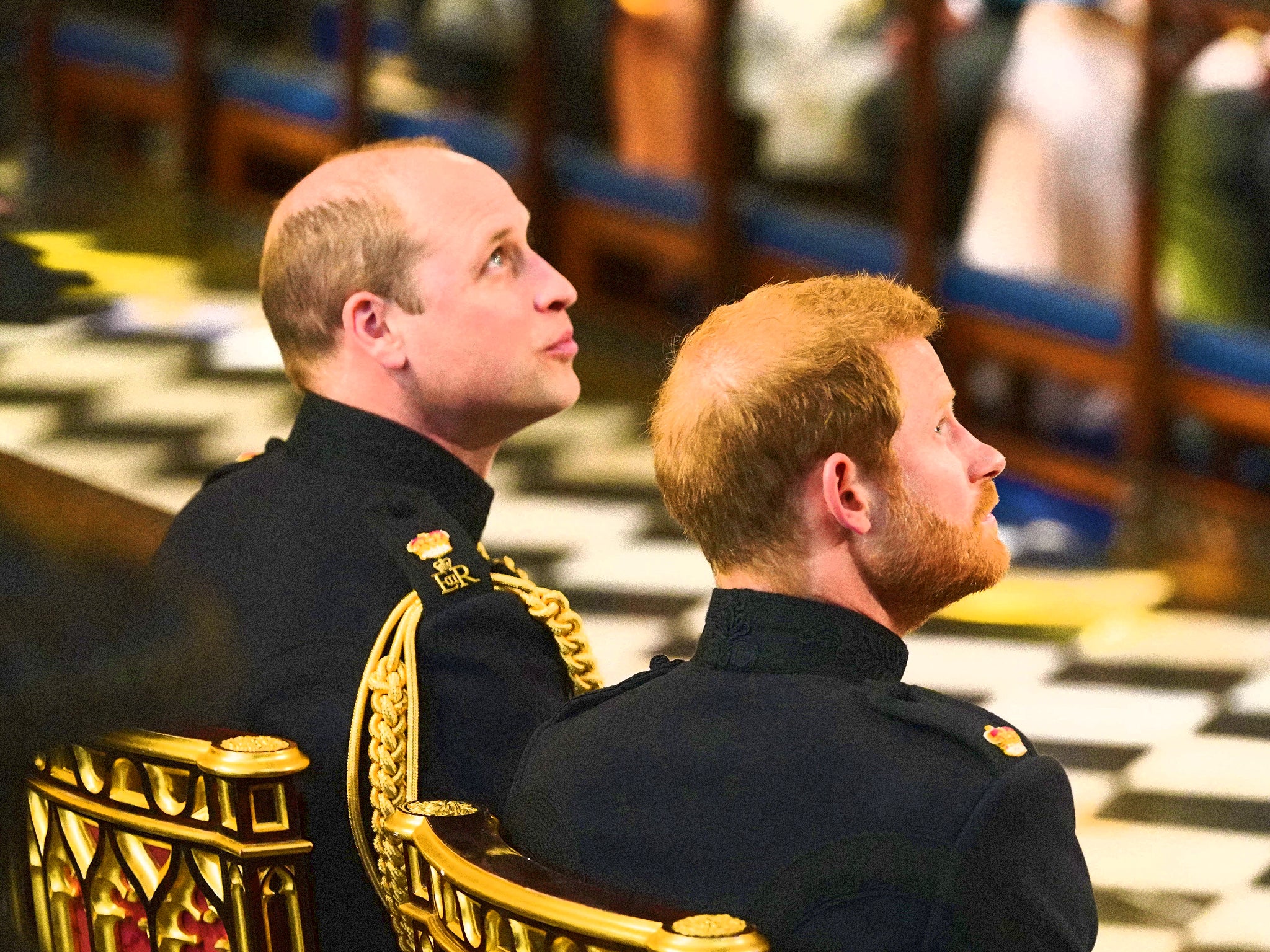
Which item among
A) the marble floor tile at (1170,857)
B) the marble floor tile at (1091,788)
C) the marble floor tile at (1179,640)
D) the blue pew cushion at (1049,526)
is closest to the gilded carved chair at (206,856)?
the marble floor tile at (1170,857)

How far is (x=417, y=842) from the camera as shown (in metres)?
1.30

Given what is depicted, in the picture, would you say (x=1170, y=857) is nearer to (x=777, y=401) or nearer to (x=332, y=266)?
(x=332, y=266)

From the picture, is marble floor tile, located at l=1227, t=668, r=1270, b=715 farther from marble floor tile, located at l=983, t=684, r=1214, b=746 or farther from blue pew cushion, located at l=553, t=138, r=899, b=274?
blue pew cushion, located at l=553, t=138, r=899, b=274

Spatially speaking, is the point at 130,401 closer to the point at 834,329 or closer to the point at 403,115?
the point at 403,115

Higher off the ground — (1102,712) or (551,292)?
(551,292)

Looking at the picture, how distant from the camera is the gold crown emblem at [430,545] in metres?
1.79

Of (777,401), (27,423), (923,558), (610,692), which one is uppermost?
(777,401)

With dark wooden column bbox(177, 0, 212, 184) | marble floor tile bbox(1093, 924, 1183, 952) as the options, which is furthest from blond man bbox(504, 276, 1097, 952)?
dark wooden column bbox(177, 0, 212, 184)

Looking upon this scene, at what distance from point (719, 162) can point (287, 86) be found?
1900 millimetres

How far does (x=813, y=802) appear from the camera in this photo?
1298 mm

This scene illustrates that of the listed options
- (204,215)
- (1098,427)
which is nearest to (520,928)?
(1098,427)

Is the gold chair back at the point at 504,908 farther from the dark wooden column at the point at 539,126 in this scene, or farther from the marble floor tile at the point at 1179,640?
the dark wooden column at the point at 539,126

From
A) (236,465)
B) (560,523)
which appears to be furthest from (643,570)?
(236,465)

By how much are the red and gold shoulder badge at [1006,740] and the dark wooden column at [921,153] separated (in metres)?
3.96
